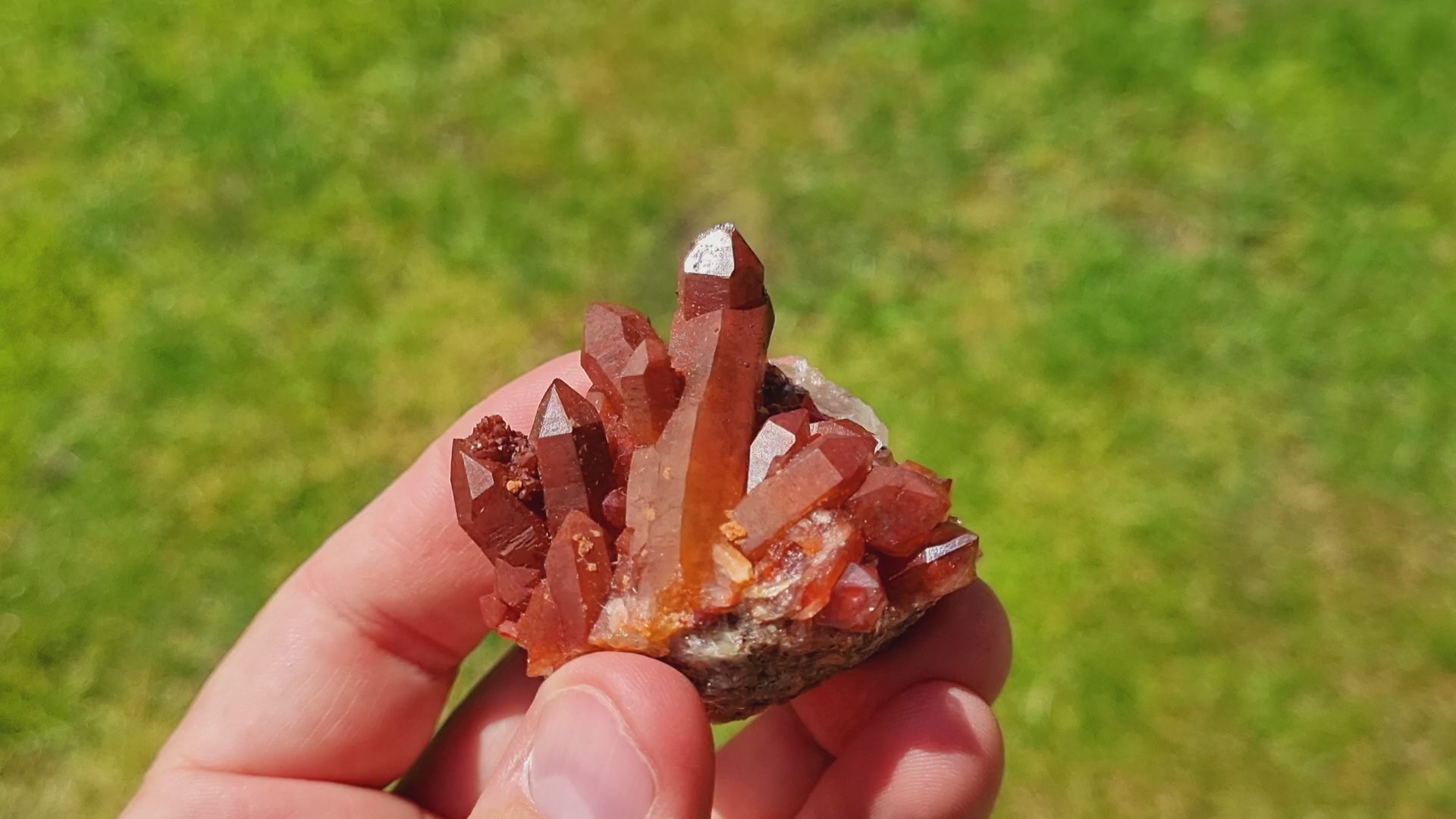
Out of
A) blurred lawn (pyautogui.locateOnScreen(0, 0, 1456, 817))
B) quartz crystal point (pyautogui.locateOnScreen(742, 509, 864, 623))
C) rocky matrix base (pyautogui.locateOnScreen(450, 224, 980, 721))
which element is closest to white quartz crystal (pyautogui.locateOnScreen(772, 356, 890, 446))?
rocky matrix base (pyautogui.locateOnScreen(450, 224, 980, 721))

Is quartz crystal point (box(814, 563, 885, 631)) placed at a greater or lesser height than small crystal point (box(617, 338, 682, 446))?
lesser

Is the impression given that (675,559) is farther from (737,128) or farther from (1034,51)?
(1034,51)

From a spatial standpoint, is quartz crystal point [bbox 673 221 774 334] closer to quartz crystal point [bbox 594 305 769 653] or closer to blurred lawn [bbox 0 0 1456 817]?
quartz crystal point [bbox 594 305 769 653]

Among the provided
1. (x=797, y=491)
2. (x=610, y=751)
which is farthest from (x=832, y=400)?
(x=610, y=751)

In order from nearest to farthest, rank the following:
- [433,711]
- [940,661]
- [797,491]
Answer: [797,491] < [940,661] < [433,711]

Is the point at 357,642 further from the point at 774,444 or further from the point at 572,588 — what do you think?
the point at 774,444

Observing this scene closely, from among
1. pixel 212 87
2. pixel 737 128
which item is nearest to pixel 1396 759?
pixel 737 128

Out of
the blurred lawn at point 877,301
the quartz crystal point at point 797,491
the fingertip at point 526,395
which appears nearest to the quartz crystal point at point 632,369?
the quartz crystal point at point 797,491

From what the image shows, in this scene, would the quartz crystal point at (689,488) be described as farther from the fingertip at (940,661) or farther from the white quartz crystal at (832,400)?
the fingertip at (940,661)

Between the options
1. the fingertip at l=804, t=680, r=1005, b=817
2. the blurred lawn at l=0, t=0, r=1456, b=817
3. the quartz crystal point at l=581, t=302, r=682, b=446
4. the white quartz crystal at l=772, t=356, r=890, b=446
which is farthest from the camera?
the blurred lawn at l=0, t=0, r=1456, b=817
